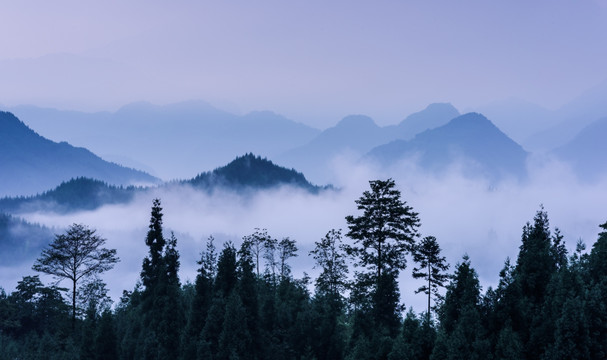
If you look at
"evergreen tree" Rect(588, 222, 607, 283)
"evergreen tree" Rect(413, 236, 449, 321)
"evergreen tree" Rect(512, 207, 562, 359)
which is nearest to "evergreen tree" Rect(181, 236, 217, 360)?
"evergreen tree" Rect(413, 236, 449, 321)

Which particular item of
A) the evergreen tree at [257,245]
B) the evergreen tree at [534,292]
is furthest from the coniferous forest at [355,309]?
the evergreen tree at [257,245]

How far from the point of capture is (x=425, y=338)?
1020 inches

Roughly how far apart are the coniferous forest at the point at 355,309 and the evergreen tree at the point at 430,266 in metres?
0.09

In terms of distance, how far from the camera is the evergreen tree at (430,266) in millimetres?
40625

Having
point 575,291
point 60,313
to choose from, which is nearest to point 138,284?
point 60,313

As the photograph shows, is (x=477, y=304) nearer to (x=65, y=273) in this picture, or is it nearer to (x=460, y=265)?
(x=460, y=265)

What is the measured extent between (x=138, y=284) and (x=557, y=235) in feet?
126

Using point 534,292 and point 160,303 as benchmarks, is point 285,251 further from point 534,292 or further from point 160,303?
point 534,292

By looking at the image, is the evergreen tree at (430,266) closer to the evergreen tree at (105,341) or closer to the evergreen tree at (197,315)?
the evergreen tree at (197,315)

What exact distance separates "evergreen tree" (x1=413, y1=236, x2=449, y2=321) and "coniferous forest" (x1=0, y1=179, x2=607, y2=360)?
0.30ft

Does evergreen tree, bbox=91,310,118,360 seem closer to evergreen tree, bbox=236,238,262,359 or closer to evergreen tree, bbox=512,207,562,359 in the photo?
evergreen tree, bbox=236,238,262,359

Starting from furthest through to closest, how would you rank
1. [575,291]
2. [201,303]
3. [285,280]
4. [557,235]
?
[285,280]
[201,303]
[557,235]
[575,291]

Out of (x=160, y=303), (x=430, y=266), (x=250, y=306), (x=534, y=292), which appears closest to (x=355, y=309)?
(x=430, y=266)

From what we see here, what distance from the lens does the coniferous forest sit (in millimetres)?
23531
